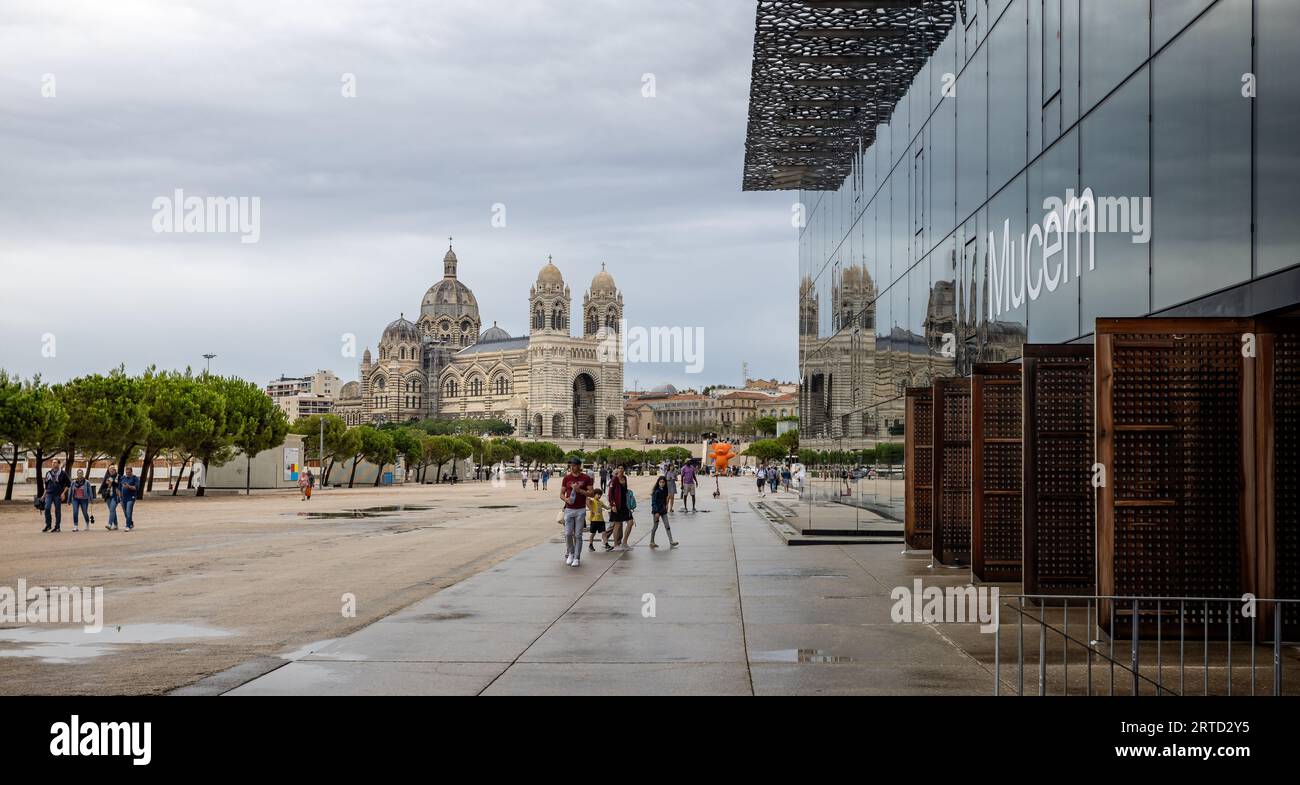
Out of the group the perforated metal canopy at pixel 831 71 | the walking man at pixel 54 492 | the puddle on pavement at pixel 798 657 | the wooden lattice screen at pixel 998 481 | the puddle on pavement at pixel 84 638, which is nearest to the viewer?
the puddle on pavement at pixel 798 657

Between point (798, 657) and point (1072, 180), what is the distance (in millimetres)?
7001

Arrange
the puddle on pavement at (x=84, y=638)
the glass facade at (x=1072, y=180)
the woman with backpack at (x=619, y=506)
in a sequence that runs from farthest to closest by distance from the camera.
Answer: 1. the woman with backpack at (x=619, y=506)
2. the puddle on pavement at (x=84, y=638)
3. the glass facade at (x=1072, y=180)

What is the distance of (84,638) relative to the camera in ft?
38.3

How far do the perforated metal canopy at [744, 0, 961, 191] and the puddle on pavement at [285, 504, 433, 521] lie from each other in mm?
16479

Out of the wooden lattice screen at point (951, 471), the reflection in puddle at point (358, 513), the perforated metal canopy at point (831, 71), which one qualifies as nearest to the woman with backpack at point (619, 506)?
the wooden lattice screen at point (951, 471)

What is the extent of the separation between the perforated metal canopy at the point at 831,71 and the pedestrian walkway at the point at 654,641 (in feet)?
34.1

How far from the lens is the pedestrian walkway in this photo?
940 cm

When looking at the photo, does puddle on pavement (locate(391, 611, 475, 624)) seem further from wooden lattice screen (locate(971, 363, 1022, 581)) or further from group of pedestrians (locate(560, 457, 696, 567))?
wooden lattice screen (locate(971, 363, 1022, 581))

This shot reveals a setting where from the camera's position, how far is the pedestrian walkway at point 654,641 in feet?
30.8

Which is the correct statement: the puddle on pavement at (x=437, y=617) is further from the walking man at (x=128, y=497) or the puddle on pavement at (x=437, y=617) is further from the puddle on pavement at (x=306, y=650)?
the walking man at (x=128, y=497)

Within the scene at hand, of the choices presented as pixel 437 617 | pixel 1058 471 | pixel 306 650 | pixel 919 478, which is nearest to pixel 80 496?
pixel 919 478
